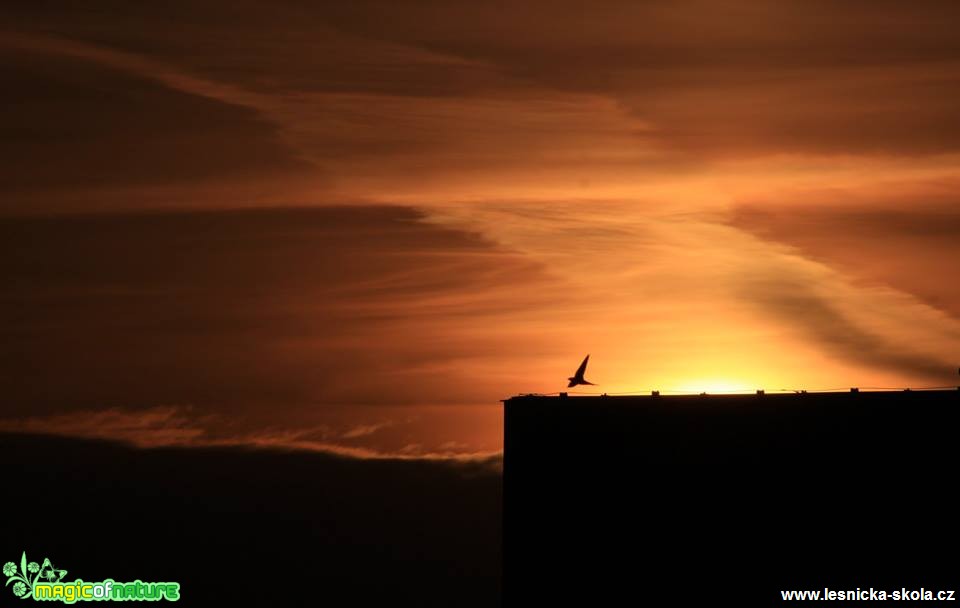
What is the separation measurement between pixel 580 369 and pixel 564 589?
16737mm

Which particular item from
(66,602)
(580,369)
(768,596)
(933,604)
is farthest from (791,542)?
(66,602)

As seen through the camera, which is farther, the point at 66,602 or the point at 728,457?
the point at 66,602

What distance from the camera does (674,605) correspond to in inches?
3607

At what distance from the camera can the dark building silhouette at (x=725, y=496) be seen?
89.7 m

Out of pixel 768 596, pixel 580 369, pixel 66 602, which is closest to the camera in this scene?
pixel 580 369

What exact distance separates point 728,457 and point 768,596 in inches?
333

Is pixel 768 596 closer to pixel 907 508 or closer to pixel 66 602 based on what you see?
pixel 907 508

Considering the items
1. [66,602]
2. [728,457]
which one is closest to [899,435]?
[728,457]

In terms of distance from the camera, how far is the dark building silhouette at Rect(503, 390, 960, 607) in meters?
89.7

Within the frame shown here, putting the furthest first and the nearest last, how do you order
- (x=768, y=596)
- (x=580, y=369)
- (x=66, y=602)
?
(x=66, y=602) → (x=768, y=596) → (x=580, y=369)

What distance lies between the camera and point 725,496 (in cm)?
9375

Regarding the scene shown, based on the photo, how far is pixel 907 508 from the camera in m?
89.7

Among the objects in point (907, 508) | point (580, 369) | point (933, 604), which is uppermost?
point (580, 369)

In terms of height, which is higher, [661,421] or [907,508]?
[661,421]
